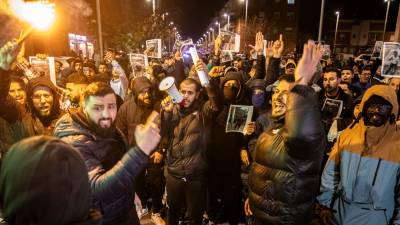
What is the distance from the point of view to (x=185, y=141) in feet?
14.2

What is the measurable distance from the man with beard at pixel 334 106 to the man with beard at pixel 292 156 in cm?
182

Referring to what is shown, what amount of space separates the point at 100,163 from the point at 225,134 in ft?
9.00

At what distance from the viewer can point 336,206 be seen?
10.6 feet

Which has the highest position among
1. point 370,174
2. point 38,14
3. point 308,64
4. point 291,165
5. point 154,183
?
point 38,14

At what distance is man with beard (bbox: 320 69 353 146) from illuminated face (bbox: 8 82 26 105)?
13.9 feet

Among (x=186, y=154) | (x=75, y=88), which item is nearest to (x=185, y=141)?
(x=186, y=154)

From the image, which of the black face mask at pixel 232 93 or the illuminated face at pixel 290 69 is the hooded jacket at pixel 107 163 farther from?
the illuminated face at pixel 290 69

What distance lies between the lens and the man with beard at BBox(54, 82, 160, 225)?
212 cm

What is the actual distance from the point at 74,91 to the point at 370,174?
4.18m

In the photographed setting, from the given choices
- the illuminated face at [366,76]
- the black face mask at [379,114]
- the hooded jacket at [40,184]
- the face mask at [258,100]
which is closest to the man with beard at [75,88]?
the face mask at [258,100]

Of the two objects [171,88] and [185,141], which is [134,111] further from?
[171,88]

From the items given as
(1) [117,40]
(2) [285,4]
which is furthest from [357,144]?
(2) [285,4]

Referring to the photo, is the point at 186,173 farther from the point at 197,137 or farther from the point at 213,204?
the point at 213,204

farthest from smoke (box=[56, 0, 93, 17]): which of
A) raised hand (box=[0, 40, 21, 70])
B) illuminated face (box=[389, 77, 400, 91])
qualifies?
illuminated face (box=[389, 77, 400, 91])
